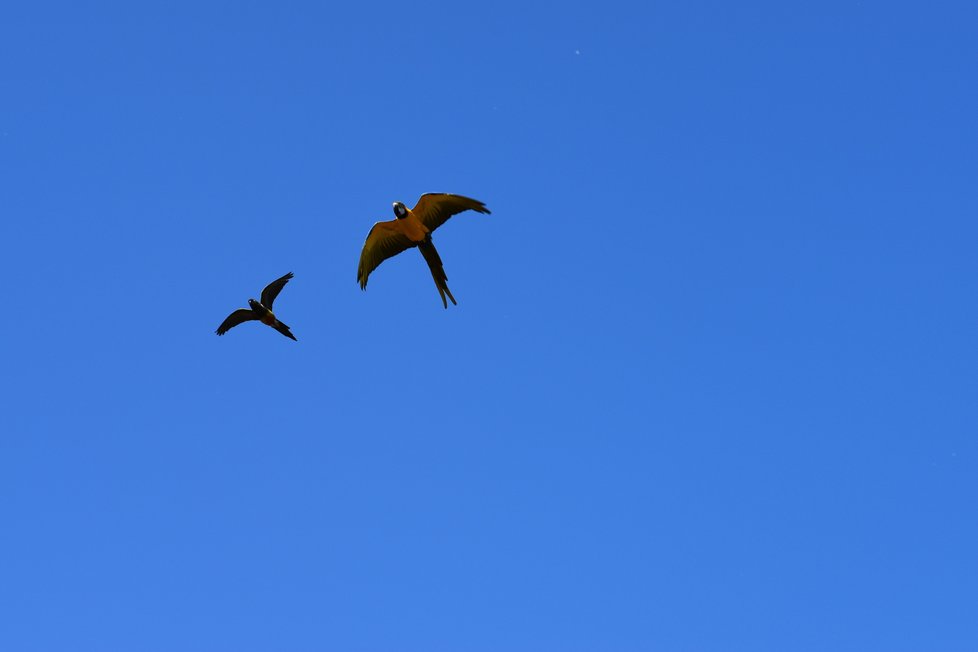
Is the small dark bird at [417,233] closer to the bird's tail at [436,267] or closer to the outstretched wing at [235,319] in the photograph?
the bird's tail at [436,267]

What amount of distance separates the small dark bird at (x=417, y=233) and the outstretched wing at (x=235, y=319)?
4.31 metres

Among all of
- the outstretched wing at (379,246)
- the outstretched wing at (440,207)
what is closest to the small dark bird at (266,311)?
the outstretched wing at (379,246)

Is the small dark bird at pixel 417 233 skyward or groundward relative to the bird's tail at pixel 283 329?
skyward

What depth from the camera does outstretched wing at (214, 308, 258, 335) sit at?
41.6 metres

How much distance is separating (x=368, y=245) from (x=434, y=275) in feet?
9.72

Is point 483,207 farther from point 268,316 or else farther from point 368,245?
point 268,316

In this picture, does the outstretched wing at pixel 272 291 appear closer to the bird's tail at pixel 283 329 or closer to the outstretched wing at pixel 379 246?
the bird's tail at pixel 283 329

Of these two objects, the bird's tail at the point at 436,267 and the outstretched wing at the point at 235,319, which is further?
the outstretched wing at the point at 235,319

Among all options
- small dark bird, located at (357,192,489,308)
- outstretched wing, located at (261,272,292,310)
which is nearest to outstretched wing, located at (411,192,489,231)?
small dark bird, located at (357,192,489,308)

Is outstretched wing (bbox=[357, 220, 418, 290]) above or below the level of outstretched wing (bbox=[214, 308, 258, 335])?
above

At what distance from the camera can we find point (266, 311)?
4109 cm

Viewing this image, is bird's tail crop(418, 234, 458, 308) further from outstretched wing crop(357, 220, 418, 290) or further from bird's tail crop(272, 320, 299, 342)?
bird's tail crop(272, 320, 299, 342)

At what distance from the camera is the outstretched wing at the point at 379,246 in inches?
1545

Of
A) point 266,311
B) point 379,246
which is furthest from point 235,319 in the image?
point 379,246
